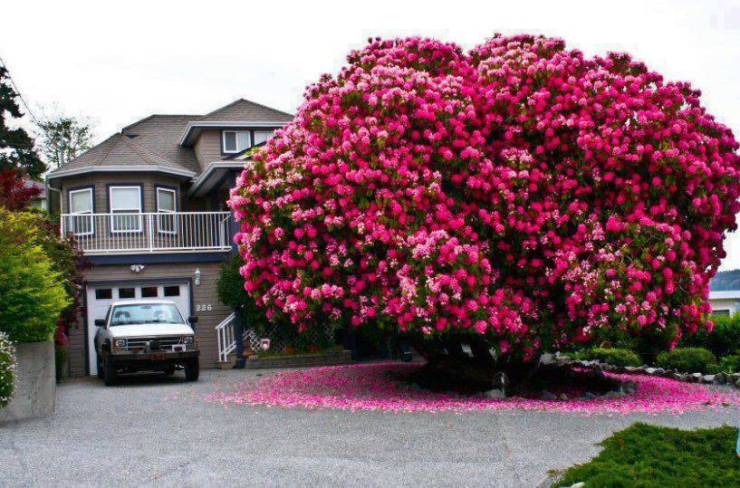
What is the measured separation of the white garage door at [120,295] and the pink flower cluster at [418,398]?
6.88 m

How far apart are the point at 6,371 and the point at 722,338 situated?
14370mm

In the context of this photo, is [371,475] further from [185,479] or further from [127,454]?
[127,454]

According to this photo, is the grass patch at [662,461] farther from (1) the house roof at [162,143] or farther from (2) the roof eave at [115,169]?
(1) the house roof at [162,143]

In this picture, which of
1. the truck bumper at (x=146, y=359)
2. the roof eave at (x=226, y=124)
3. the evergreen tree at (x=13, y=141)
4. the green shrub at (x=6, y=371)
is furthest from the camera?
the evergreen tree at (x=13, y=141)

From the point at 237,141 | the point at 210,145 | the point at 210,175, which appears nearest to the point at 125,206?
the point at 210,175

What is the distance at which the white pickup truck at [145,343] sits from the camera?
16781mm

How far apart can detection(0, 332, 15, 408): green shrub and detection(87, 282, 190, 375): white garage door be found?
471 inches

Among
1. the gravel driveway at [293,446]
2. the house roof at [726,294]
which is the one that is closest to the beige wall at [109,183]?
the gravel driveway at [293,446]

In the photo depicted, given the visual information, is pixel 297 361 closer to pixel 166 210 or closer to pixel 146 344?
pixel 146 344

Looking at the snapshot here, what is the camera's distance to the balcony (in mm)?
23312

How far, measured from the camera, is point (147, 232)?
23781 millimetres

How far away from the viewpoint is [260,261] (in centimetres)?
1335

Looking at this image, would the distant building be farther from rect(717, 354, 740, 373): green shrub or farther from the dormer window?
the dormer window

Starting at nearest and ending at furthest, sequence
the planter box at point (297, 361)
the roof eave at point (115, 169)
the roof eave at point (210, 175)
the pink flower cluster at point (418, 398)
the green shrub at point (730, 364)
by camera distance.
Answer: the pink flower cluster at point (418, 398) → the green shrub at point (730, 364) → the planter box at point (297, 361) → the roof eave at point (210, 175) → the roof eave at point (115, 169)
